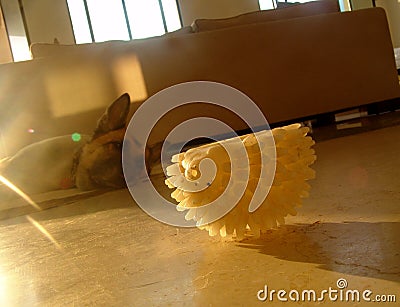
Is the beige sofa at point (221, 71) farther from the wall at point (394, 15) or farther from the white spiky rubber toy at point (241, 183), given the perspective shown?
the wall at point (394, 15)

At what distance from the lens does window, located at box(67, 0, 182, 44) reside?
218 inches

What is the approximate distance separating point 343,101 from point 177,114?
2.76 ft

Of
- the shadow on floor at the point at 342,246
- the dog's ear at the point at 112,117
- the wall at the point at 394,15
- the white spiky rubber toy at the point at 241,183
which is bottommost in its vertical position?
the shadow on floor at the point at 342,246

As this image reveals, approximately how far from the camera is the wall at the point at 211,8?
5883 mm

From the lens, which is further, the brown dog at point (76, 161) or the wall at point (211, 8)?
the wall at point (211, 8)

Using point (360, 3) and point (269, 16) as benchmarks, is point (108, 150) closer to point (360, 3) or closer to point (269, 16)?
point (269, 16)

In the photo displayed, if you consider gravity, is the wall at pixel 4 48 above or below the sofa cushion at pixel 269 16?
above

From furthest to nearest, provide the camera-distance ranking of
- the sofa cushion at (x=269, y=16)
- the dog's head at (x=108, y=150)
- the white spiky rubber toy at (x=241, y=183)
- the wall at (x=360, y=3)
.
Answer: the wall at (x=360, y=3), the sofa cushion at (x=269, y=16), the dog's head at (x=108, y=150), the white spiky rubber toy at (x=241, y=183)

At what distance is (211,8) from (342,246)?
5662mm

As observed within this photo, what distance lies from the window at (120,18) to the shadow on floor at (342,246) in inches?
203

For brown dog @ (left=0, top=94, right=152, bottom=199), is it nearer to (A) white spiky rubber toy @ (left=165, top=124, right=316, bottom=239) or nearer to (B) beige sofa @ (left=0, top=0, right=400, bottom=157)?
(B) beige sofa @ (left=0, top=0, right=400, bottom=157)

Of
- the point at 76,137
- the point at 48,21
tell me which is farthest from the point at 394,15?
the point at 76,137

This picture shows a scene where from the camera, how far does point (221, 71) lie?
238 centimetres

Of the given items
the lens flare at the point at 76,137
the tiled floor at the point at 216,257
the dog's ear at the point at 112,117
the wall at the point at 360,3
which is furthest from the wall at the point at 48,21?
the tiled floor at the point at 216,257
